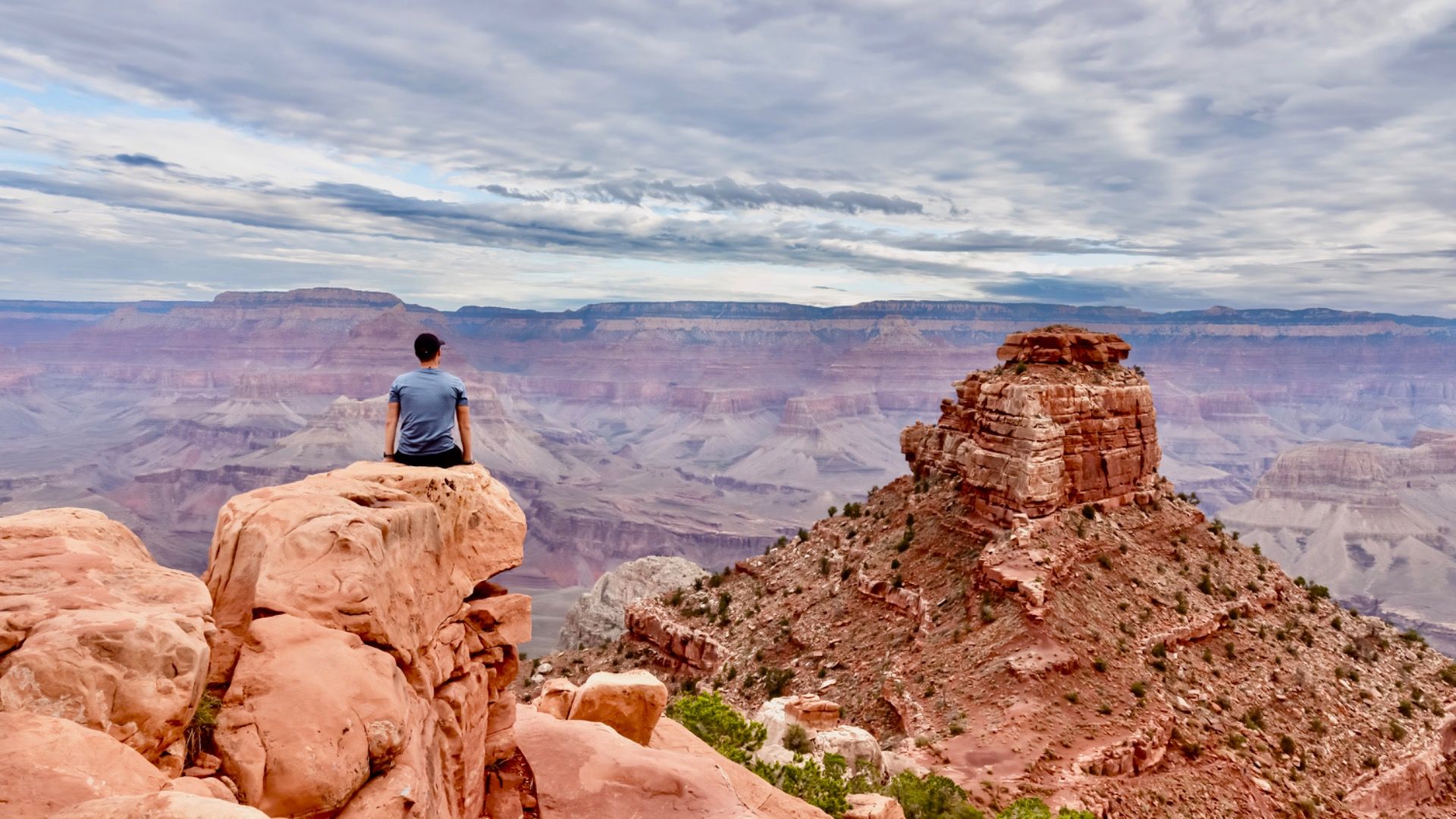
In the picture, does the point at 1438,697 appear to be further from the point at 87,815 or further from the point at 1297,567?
the point at 1297,567

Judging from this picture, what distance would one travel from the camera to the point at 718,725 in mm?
28875

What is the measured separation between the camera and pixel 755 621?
47438mm

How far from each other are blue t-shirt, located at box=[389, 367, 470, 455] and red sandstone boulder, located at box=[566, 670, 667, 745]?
7.99 metres

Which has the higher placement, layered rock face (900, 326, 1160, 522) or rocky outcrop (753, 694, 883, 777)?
layered rock face (900, 326, 1160, 522)

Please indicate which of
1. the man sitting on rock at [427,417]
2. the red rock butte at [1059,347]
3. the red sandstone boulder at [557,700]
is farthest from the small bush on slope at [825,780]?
the red rock butte at [1059,347]

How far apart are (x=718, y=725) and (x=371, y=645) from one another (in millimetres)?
20154

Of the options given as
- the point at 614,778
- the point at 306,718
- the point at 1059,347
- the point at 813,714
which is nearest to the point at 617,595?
the point at 1059,347

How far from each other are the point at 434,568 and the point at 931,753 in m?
24.2

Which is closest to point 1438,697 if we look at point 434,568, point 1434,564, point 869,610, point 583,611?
point 869,610

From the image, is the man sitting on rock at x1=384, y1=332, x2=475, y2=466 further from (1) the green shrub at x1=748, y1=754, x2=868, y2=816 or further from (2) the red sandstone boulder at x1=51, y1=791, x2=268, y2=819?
(1) the green shrub at x1=748, y1=754, x2=868, y2=816

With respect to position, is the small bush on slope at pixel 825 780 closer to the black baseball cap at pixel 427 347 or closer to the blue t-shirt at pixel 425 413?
the blue t-shirt at pixel 425 413

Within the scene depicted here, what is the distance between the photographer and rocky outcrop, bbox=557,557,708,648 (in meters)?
77.2

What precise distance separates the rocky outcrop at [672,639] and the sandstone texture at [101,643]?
126ft

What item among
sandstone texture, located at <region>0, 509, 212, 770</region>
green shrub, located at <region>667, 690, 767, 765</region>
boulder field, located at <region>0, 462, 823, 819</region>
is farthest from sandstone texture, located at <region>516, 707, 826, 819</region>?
green shrub, located at <region>667, 690, 767, 765</region>
